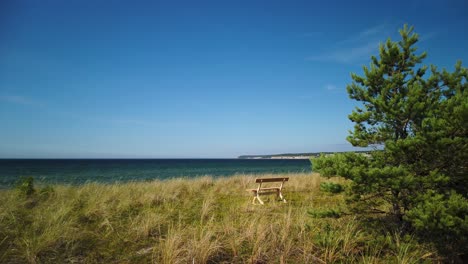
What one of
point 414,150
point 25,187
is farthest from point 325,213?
point 25,187

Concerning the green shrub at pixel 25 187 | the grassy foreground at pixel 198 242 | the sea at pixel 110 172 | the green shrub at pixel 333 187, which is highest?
the green shrub at pixel 333 187

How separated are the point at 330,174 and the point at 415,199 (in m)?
1.13

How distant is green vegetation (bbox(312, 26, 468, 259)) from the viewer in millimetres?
2881

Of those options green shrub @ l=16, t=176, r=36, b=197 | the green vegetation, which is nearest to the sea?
green shrub @ l=16, t=176, r=36, b=197

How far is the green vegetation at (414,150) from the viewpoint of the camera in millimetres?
2881

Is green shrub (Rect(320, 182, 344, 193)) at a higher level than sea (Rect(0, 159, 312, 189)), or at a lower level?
higher

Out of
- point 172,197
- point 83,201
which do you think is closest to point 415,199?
point 172,197

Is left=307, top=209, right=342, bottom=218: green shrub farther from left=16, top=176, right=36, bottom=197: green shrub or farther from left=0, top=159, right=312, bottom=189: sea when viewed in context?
left=0, top=159, right=312, bottom=189: sea

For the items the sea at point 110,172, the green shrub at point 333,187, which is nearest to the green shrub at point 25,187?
the sea at point 110,172

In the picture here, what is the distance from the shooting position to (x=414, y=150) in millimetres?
3322

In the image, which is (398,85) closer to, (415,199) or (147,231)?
(415,199)

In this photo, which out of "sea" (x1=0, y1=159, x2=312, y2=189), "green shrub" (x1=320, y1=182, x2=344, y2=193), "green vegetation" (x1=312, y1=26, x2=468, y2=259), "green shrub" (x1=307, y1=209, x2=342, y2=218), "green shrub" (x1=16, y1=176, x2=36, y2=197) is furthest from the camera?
"sea" (x1=0, y1=159, x2=312, y2=189)

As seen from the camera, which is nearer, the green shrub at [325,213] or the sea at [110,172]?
the green shrub at [325,213]

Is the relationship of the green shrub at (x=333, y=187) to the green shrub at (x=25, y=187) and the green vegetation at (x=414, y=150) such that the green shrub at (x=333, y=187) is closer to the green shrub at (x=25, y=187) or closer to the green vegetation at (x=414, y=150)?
the green vegetation at (x=414, y=150)
